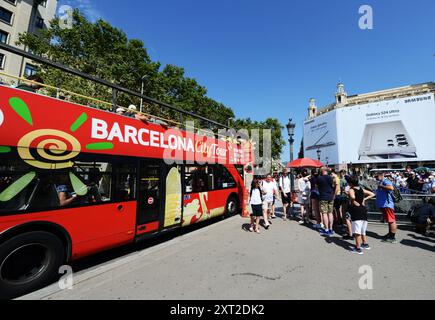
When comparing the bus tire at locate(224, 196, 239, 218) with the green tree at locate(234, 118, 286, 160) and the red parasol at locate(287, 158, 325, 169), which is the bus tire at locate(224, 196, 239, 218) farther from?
the green tree at locate(234, 118, 286, 160)

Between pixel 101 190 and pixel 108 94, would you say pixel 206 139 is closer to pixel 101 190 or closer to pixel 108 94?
pixel 101 190

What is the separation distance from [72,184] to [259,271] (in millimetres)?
4011

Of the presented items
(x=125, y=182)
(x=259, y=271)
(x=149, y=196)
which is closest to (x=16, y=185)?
(x=125, y=182)

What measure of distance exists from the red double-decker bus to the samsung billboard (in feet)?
161

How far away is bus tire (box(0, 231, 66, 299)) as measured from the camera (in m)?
3.26

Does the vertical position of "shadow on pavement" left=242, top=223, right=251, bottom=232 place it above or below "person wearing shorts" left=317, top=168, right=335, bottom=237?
below

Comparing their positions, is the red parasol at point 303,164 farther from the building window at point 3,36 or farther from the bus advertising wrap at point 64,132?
the building window at point 3,36

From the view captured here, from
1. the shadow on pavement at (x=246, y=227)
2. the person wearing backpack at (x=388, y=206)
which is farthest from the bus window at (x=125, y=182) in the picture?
the person wearing backpack at (x=388, y=206)

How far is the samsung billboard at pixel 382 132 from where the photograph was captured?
1517 inches

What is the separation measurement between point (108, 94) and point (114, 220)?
12.7 metres

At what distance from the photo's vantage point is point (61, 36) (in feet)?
53.4

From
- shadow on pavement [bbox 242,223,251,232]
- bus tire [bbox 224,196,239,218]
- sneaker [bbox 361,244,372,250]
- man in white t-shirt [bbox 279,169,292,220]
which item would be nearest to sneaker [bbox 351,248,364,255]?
sneaker [bbox 361,244,372,250]
